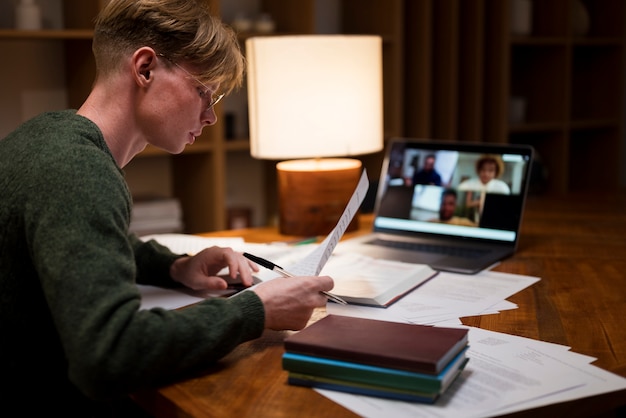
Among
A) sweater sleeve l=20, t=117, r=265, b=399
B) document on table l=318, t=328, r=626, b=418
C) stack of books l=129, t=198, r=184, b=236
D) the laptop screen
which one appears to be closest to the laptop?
the laptop screen

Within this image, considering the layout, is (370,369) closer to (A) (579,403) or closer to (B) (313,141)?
(A) (579,403)

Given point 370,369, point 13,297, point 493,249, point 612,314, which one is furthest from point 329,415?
point 493,249

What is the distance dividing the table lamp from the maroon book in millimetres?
901

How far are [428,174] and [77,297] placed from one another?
43.8 inches

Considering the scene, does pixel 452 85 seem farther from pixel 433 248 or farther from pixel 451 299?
pixel 451 299

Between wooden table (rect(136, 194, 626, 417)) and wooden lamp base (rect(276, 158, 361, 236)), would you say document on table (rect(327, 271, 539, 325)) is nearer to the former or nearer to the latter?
wooden table (rect(136, 194, 626, 417))

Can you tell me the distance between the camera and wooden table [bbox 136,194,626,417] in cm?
96

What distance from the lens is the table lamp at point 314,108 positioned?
6.20 ft

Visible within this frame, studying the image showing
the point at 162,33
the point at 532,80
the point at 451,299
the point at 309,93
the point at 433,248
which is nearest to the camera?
the point at 162,33

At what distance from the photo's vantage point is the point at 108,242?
3.22 feet

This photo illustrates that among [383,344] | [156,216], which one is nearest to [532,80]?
[156,216]

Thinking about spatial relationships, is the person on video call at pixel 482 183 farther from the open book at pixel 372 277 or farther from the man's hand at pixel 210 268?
the man's hand at pixel 210 268

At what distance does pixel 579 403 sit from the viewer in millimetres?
964

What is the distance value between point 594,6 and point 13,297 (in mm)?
3927
